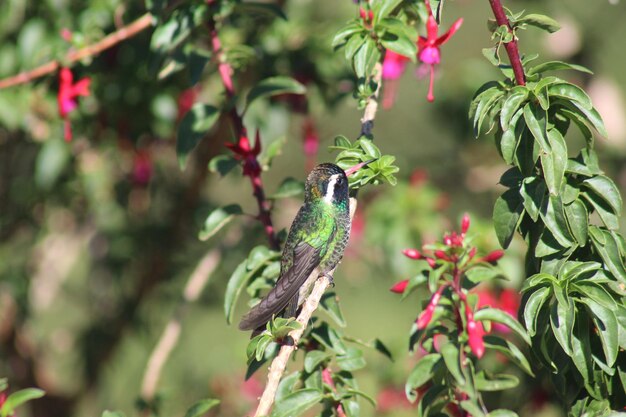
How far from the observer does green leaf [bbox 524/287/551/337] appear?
140cm

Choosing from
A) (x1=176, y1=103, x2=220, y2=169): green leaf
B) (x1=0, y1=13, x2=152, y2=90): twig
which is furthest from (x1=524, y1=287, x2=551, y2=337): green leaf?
(x1=0, y1=13, x2=152, y2=90): twig

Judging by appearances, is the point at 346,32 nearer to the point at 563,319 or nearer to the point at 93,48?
the point at 563,319

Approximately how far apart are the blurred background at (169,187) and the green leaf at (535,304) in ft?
2.46

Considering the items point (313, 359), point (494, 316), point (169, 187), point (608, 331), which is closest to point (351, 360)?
point (313, 359)

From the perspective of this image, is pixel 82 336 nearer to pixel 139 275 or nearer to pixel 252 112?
pixel 139 275

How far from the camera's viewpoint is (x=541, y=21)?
143cm

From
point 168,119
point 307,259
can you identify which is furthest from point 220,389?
point 307,259

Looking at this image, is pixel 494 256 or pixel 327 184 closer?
pixel 494 256

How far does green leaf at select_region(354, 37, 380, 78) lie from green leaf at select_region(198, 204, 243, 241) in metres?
0.45

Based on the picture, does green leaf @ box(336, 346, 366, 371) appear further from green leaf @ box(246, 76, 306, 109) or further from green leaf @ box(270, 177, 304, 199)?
green leaf @ box(246, 76, 306, 109)

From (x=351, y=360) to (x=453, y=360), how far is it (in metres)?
0.26

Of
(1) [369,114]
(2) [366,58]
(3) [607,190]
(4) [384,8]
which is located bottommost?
(3) [607,190]

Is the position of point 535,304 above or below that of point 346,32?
below

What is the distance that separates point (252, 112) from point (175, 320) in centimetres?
75
